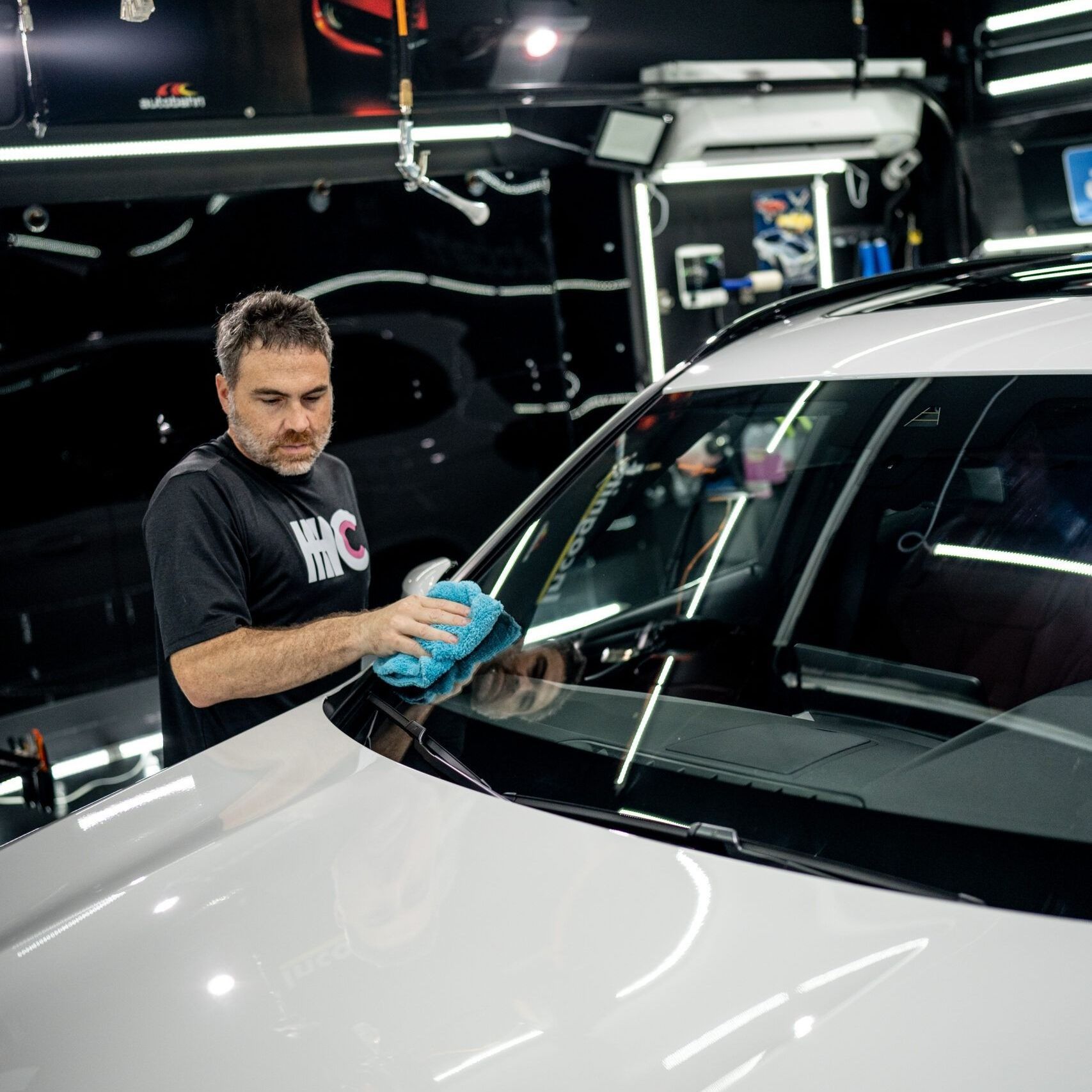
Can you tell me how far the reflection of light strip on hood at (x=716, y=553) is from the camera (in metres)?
2.38

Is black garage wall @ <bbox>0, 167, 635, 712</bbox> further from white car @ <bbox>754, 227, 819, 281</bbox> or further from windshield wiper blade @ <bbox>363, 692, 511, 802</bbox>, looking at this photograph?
windshield wiper blade @ <bbox>363, 692, 511, 802</bbox>

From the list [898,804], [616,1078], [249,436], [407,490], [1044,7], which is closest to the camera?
[616,1078]

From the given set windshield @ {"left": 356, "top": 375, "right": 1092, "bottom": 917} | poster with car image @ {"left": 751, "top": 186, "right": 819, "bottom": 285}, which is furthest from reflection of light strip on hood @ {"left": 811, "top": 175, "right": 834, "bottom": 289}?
windshield @ {"left": 356, "top": 375, "right": 1092, "bottom": 917}

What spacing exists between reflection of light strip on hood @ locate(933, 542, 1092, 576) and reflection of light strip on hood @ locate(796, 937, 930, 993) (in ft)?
2.42

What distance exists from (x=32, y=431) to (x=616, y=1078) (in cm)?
289

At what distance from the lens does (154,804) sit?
167 centimetres

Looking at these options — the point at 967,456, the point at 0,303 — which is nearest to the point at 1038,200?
the point at 967,456

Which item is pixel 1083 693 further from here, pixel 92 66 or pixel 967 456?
pixel 92 66

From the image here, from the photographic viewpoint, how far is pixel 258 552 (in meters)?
2.12

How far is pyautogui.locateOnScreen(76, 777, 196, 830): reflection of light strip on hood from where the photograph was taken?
65.9 inches

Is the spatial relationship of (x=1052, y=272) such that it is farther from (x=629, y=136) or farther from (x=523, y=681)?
(x=629, y=136)

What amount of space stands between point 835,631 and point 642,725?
0.66 m

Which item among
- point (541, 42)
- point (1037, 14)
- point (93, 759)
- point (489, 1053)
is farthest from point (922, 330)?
point (1037, 14)

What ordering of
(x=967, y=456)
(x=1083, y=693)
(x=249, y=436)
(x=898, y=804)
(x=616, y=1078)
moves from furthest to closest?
1. (x=249, y=436)
2. (x=967, y=456)
3. (x=1083, y=693)
4. (x=898, y=804)
5. (x=616, y=1078)
